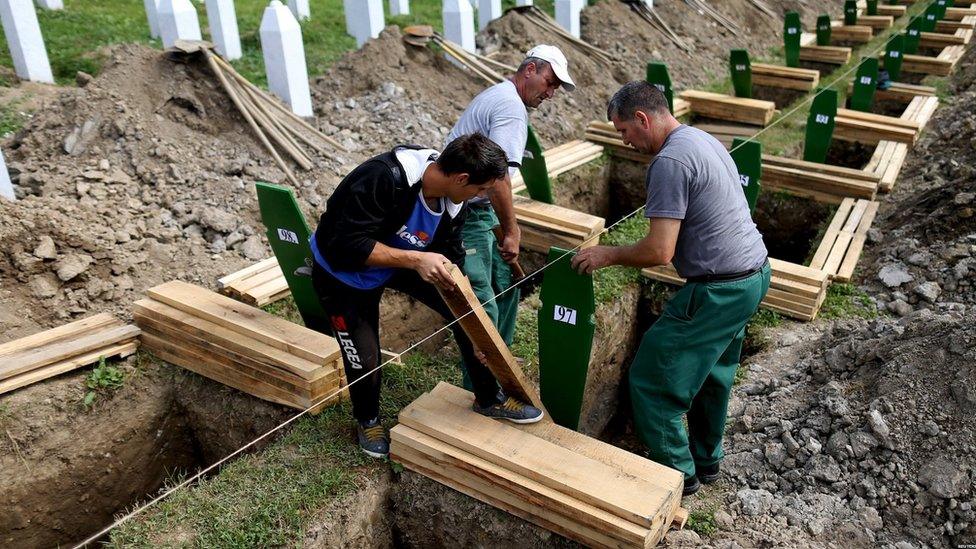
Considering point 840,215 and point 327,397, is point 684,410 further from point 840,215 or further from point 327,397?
point 840,215

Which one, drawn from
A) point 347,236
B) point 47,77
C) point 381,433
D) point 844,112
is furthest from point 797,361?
point 47,77

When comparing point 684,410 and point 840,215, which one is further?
point 840,215

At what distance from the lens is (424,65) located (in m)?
9.35

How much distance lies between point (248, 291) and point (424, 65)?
4.87 metres

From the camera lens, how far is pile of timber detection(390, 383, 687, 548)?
343cm

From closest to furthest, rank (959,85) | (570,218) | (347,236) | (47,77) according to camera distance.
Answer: (347,236), (570,218), (47,77), (959,85)

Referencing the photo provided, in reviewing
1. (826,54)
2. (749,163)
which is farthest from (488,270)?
(826,54)

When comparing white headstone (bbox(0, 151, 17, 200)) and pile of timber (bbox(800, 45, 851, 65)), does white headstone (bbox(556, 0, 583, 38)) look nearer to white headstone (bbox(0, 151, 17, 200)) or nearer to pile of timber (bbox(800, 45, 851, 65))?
pile of timber (bbox(800, 45, 851, 65))

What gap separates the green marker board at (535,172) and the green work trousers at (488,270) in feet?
5.44

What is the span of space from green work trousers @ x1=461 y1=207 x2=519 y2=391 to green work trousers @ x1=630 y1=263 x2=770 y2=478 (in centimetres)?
98

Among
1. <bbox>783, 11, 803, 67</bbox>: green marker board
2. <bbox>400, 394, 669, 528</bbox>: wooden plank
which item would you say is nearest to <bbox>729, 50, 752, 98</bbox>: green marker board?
<bbox>783, 11, 803, 67</bbox>: green marker board

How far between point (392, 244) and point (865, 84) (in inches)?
331

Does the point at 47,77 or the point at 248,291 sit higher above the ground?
the point at 47,77

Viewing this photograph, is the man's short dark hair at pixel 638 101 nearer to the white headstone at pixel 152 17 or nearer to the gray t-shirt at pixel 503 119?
the gray t-shirt at pixel 503 119
